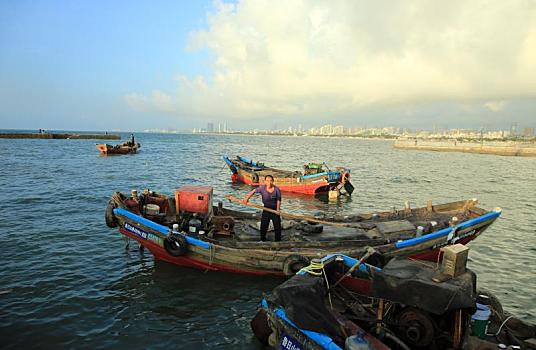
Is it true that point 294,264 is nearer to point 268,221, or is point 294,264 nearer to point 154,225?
point 268,221

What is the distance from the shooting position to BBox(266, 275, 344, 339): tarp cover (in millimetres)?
4660

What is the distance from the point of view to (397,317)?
5.04 metres

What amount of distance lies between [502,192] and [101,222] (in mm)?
26119

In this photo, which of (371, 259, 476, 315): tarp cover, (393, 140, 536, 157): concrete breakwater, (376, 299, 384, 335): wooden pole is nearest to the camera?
(371, 259, 476, 315): tarp cover

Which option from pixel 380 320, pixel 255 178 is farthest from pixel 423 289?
pixel 255 178

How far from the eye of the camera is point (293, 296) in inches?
192

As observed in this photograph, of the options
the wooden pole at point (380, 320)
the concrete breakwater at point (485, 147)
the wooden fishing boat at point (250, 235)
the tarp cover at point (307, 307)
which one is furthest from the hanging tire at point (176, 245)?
the concrete breakwater at point (485, 147)

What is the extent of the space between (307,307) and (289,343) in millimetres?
652

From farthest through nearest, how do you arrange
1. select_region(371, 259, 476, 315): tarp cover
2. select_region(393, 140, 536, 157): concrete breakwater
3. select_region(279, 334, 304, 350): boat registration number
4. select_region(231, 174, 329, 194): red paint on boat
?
select_region(393, 140, 536, 157): concrete breakwater → select_region(231, 174, 329, 194): red paint on boat → select_region(279, 334, 304, 350): boat registration number → select_region(371, 259, 476, 315): tarp cover

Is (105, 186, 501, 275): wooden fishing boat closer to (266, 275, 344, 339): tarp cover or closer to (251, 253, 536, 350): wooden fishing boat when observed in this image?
(251, 253, 536, 350): wooden fishing boat

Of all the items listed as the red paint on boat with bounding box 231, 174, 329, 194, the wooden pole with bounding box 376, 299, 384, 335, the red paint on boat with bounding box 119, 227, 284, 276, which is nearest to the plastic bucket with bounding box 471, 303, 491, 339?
the wooden pole with bounding box 376, 299, 384, 335

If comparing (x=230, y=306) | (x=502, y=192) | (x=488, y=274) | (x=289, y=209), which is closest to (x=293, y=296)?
(x=230, y=306)

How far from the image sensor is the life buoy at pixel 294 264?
825 cm

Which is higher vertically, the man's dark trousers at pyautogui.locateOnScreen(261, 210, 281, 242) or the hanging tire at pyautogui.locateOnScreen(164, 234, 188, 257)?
the man's dark trousers at pyautogui.locateOnScreen(261, 210, 281, 242)
